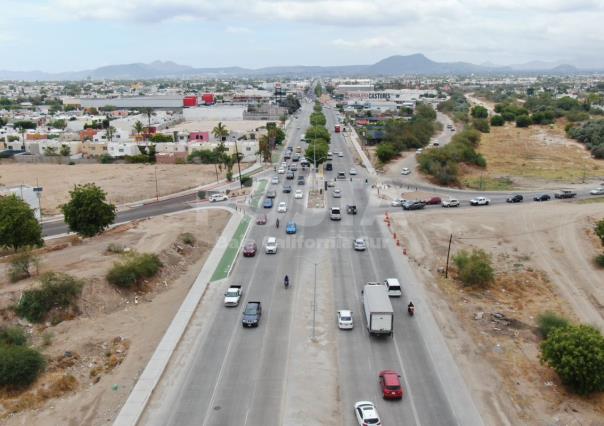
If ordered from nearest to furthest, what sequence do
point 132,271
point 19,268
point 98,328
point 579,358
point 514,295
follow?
point 579,358 → point 98,328 → point 132,271 → point 19,268 → point 514,295

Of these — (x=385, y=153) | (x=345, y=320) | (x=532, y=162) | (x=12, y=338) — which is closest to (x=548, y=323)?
(x=345, y=320)

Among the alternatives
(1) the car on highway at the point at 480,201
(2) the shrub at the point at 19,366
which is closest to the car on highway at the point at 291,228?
(1) the car on highway at the point at 480,201

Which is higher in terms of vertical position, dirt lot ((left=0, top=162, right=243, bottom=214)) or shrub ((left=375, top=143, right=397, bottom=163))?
shrub ((left=375, top=143, right=397, bottom=163))

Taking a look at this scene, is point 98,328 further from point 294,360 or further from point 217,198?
point 217,198

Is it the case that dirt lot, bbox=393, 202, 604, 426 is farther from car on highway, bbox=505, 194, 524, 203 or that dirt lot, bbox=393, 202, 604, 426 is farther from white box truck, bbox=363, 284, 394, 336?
white box truck, bbox=363, 284, 394, 336

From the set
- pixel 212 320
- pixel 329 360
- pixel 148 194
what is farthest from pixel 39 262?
pixel 148 194

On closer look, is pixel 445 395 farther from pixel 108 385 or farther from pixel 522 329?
pixel 108 385

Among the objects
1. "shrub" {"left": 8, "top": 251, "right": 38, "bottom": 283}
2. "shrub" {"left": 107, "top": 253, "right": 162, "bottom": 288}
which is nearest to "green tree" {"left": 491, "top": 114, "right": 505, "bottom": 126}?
"shrub" {"left": 107, "top": 253, "right": 162, "bottom": 288}
